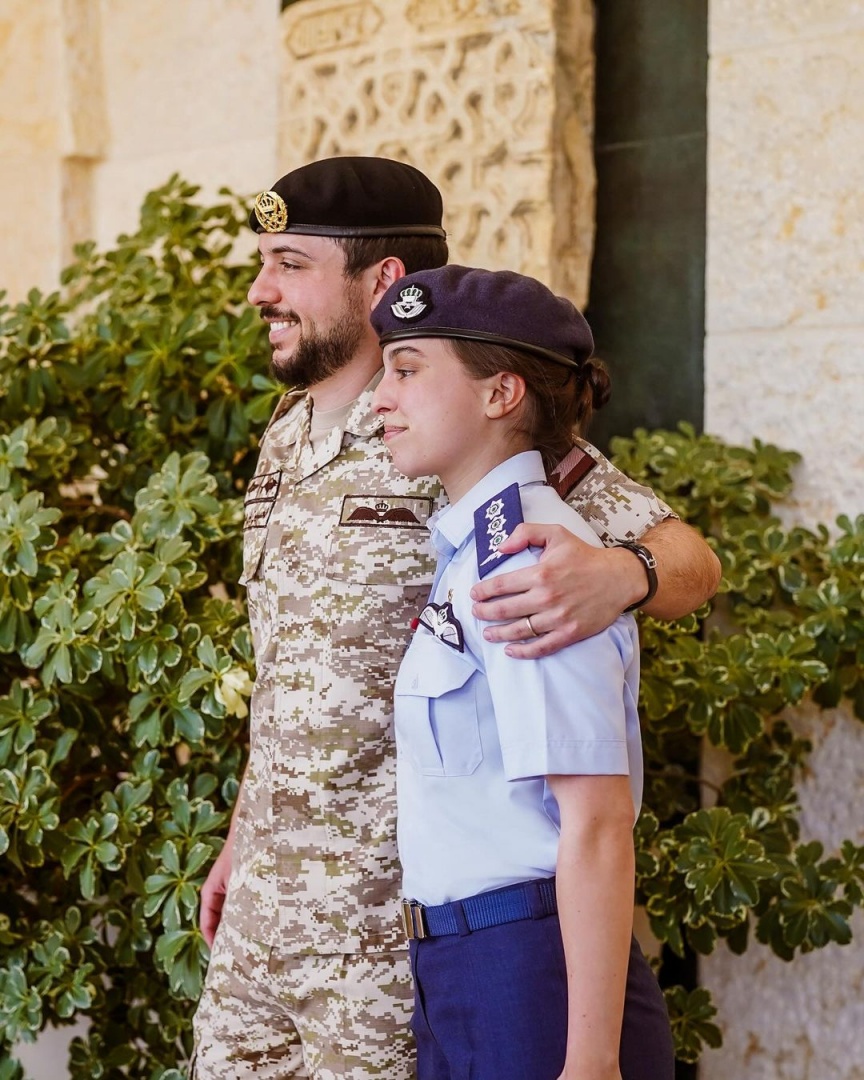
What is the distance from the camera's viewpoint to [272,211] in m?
1.68

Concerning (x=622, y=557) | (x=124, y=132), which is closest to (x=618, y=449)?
(x=622, y=557)

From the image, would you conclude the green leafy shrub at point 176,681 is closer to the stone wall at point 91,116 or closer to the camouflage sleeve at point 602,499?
the camouflage sleeve at point 602,499

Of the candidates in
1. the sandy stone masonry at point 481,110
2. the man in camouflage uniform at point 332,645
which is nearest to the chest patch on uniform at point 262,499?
the man in camouflage uniform at point 332,645

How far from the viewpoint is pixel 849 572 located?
226cm

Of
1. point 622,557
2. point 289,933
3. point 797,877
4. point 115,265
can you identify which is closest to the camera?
point 622,557

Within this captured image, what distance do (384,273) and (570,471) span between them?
36cm

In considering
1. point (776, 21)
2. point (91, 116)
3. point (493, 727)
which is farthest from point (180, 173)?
point (493, 727)

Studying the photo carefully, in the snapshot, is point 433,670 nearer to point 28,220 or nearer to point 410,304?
point 410,304

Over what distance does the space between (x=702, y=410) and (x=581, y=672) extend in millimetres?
1476

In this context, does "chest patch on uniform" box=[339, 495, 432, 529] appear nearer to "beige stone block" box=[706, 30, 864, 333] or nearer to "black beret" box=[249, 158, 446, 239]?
"black beret" box=[249, 158, 446, 239]

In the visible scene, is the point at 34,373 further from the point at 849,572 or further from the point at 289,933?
the point at 849,572

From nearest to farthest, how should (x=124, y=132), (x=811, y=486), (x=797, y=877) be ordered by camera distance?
1. (x=797, y=877)
2. (x=811, y=486)
3. (x=124, y=132)

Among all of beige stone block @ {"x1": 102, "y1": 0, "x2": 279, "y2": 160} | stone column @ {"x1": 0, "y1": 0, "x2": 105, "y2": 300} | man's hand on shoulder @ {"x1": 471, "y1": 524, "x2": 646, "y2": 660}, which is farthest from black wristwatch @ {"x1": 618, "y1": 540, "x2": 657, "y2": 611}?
stone column @ {"x1": 0, "y1": 0, "x2": 105, "y2": 300}

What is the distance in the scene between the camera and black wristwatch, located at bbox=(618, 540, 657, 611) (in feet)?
4.50
